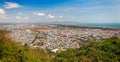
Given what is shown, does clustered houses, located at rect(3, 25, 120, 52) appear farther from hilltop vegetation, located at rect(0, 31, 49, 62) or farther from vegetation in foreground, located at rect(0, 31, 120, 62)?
hilltop vegetation, located at rect(0, 31, 49, 62)

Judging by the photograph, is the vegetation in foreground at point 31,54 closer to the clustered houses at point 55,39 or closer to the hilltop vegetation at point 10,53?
the hilltop vegetation at point 10,53

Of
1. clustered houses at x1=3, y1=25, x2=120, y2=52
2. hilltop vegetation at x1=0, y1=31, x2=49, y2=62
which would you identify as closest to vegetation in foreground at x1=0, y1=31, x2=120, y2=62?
hilltop vegetation at x1=0, y1=31, x2=49, y2=62

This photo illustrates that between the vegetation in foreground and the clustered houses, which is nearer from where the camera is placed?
the vegetation in foreground

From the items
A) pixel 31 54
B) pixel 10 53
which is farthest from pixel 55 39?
pixel 10 53

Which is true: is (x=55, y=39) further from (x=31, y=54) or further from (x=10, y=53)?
(x=10, y=53)

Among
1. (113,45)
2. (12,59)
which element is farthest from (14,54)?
(113,45)

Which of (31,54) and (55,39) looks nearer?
(31,54)

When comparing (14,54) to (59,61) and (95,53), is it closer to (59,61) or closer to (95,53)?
(59,61)

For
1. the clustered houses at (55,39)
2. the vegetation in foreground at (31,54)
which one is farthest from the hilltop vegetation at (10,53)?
the clustered houses at (55,39)

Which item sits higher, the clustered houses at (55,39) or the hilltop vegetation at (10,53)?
the hilltop vegetation at (10,53)

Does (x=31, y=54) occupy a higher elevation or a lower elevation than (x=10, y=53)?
lower

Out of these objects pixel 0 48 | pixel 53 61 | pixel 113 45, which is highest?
pixel 0 48
